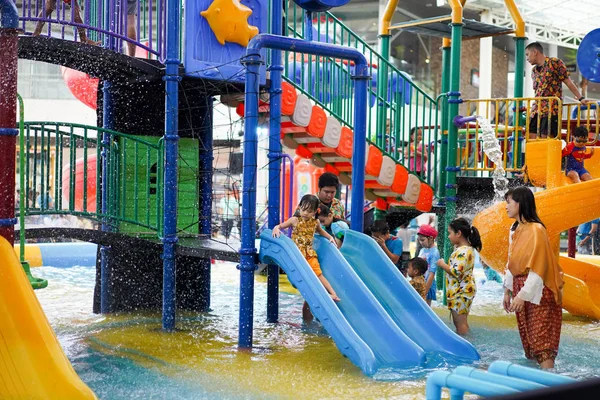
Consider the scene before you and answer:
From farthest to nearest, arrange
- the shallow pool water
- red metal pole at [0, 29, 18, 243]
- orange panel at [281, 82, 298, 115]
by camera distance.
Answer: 1. orange panel at [281, 82, 298, 115]
2. the shallow pool water
3. red metal pole at [0, 29, 18, 243]

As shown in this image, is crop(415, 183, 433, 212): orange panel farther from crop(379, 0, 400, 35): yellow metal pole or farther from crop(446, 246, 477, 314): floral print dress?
crop(446, 246, 477, 314): floral print dress

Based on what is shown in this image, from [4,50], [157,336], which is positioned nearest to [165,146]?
[157,336]

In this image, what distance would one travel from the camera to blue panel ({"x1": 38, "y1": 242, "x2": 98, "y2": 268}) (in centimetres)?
1356

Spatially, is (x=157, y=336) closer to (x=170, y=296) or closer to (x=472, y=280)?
(x=170, y=296)

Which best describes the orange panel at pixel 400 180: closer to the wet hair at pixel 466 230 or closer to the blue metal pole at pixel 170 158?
the wet hair at pixel 466 230

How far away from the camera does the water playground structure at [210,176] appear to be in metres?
6.05

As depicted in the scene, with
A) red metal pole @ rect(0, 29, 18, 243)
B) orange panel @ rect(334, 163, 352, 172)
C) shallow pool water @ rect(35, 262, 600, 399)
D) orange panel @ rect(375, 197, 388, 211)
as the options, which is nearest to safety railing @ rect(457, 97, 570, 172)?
orange panel @ rect(375, 197, 388, 211)

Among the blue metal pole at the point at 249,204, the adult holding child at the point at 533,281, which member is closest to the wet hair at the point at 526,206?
the adult holding child at the point at 533,281

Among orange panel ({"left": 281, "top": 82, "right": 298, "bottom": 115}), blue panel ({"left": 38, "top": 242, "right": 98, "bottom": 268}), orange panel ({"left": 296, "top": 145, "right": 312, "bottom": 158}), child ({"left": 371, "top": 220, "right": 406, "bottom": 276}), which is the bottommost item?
blue panel ({"left": 38, "top": 242, "right": 98, "bottom": 268})

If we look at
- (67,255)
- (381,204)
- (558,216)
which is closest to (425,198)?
(381,204)

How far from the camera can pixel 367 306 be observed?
6785 millimetres

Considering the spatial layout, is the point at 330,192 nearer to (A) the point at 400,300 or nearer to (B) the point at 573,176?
(A) the point at 400,300

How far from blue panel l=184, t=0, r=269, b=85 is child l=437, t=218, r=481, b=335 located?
7.89ft

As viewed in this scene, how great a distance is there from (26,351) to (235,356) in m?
2.20
